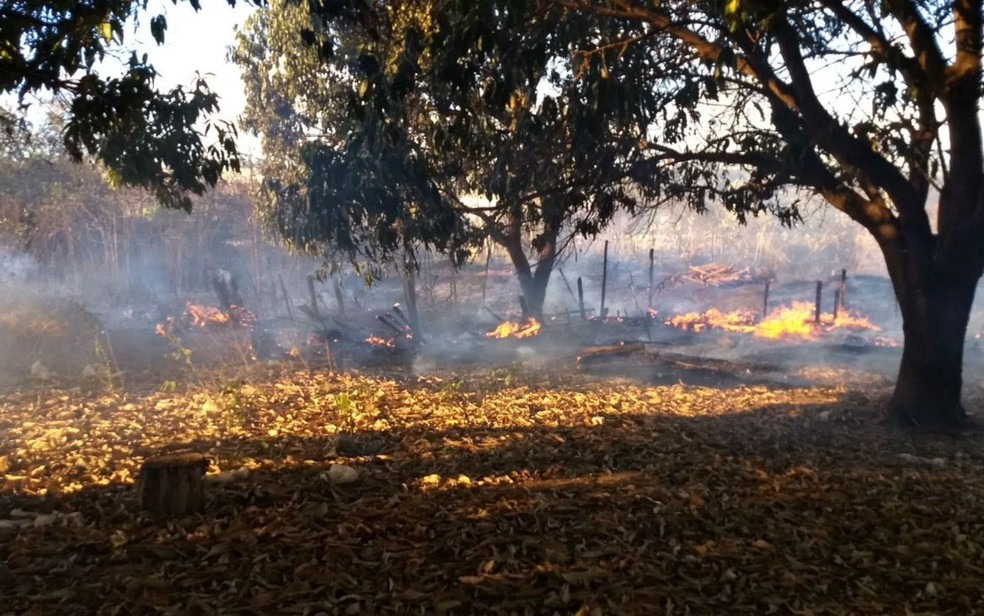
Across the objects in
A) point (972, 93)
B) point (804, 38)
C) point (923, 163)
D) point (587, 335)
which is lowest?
point (587, 335)

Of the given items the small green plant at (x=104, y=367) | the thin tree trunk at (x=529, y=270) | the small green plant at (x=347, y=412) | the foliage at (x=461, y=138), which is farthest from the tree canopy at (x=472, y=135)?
the thin tree trunk at (x=529, y=270)

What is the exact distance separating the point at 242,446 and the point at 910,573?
501 centimetres

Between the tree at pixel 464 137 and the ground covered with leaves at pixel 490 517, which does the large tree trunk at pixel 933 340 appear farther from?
the tree at pixel 464 137

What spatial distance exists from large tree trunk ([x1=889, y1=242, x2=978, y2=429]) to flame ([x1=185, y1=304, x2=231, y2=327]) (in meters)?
13.7

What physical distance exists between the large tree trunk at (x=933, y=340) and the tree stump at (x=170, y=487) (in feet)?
23.3

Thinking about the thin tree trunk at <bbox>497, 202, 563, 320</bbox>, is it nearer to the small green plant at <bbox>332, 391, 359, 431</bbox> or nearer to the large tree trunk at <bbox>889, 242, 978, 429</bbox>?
the small green plant at <bbox>332, 391, 359, 431</bbox>

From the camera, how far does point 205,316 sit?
57.6 ft

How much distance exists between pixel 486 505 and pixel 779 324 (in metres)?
15.9

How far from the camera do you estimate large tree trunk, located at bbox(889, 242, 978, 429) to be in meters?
7.64

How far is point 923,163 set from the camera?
7.62m

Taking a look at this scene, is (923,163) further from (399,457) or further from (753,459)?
(399,457)

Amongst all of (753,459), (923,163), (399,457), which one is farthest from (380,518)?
(923,163)

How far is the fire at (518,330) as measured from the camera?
17.5 meters

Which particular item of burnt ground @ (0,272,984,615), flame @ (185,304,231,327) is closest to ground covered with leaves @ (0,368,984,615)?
burnt ground @ (0,272,984,615)
